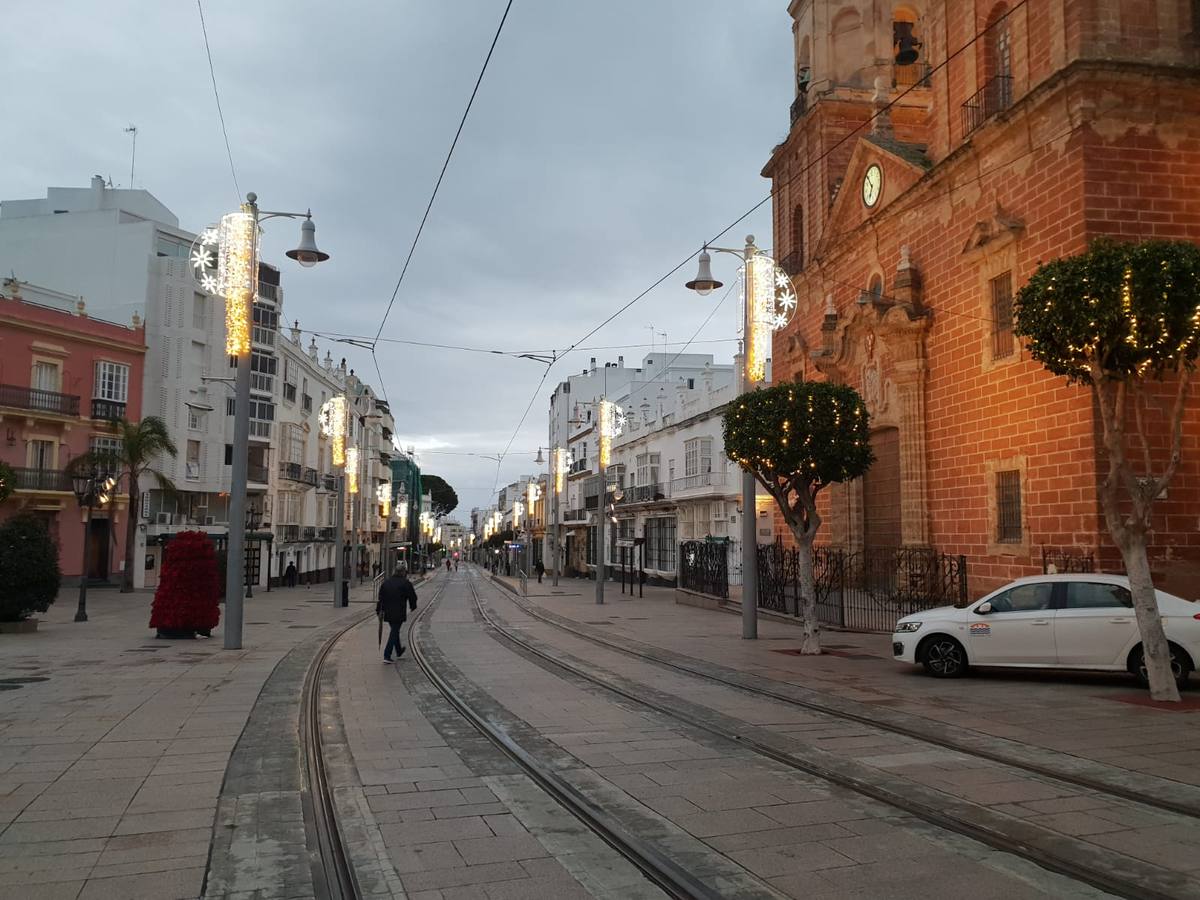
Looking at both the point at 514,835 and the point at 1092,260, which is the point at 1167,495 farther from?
the point at 514,835

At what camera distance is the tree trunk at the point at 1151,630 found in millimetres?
11227

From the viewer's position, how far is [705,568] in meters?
31.6

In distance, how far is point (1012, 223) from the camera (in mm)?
19750

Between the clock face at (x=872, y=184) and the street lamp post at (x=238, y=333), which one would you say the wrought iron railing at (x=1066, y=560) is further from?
the street lamp post at (x=238, y=333)

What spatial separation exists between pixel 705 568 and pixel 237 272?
19.0m

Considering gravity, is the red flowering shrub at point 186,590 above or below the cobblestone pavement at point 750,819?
above

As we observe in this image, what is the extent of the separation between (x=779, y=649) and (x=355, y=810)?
12226mm

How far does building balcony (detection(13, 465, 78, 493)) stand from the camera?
3672 centimetres

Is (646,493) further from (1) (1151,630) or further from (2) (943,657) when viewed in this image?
(1) (1151,630)

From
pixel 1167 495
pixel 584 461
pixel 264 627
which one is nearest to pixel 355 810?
pixel 1167 495

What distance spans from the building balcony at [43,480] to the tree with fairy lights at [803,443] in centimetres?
2991

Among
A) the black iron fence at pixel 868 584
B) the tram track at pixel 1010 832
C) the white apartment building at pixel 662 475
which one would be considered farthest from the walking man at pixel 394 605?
the white apartment building at pixel 662 475

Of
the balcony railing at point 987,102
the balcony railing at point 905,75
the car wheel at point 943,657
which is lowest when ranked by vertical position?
the car wheel at point 943,657

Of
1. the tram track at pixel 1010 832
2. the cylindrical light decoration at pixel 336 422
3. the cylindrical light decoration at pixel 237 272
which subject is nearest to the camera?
the tram track at pixel 1010 832
